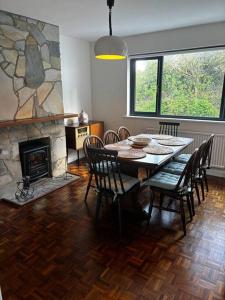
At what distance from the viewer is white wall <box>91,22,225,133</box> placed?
3.54 meters

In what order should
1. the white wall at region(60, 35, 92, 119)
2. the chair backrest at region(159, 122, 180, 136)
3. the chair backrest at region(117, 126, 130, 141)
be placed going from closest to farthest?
1. the chair backrest at region(117, 126, 130, 141)
2. the chair backrest at region(159, 122, 180, 136)
3. the white wall at region(60, 35, 92, 119)

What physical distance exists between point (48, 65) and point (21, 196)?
6.59 feet

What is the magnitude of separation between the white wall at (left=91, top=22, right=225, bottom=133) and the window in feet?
0.58

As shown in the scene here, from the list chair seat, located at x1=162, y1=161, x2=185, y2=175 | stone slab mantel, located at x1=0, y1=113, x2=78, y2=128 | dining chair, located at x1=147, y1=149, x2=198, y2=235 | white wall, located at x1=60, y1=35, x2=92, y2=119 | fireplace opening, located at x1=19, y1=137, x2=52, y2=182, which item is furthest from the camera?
white wall, located at x1=60, y1=35, x2=92, y2=119

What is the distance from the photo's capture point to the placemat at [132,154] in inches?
95.0

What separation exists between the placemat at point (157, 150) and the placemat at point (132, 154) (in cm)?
11

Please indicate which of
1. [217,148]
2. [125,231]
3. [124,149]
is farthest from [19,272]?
[217,148]

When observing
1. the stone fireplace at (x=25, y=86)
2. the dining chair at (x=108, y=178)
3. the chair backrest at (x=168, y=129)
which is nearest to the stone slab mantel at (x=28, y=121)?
the stone fireplace at (x=25, y=86)

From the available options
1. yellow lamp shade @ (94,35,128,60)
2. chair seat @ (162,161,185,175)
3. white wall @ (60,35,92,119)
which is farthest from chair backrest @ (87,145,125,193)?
white wall @ (60,35,92,119)

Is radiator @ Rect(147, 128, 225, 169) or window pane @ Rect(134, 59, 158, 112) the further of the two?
window pane @ Rect(134, 59, 158, 112)

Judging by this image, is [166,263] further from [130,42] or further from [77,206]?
[130,42]

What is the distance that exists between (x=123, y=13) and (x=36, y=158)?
7.75 ft

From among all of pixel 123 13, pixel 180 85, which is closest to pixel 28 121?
pixel 123 13

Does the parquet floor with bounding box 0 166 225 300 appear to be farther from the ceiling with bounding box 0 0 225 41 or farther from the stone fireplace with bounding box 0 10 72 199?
the ceiling with bounding box 0 0 225 41
